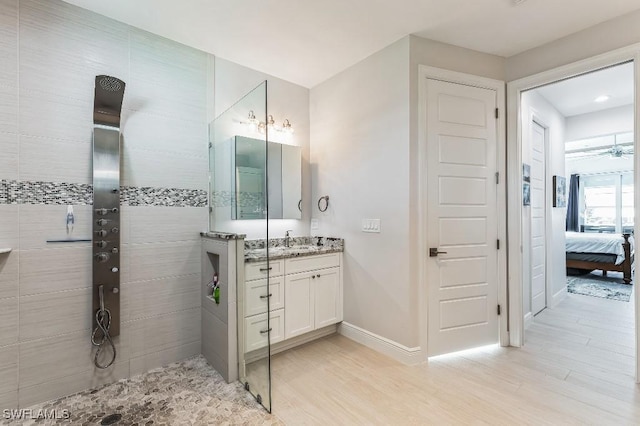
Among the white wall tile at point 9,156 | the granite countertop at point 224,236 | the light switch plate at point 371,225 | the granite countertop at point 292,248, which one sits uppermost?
the white wall tile at point 9,156

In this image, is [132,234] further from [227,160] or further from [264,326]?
[264,326]

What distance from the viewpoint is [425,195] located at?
8.42 feet

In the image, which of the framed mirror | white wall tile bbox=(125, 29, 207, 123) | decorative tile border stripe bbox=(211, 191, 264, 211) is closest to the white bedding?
the framed mirror

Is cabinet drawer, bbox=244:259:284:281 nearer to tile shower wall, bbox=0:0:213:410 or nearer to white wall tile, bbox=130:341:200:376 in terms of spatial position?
tile shower wall, bbox=0:0:213:410

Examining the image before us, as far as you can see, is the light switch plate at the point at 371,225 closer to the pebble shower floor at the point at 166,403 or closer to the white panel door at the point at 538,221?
the pebble shower floor at the point at 166,403

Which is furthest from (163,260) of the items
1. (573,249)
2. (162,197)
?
(573,249)

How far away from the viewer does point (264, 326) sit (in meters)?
2.13

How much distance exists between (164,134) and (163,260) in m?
1.08

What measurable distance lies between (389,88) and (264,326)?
2.29 metres

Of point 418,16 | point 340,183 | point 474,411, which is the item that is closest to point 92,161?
point 340,183

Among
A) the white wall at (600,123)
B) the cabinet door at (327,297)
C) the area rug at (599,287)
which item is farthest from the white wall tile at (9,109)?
the area rug at (599,287)

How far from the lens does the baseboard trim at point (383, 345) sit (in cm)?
250

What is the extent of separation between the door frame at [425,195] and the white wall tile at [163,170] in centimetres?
199

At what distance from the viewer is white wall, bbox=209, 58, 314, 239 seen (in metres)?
2.62
